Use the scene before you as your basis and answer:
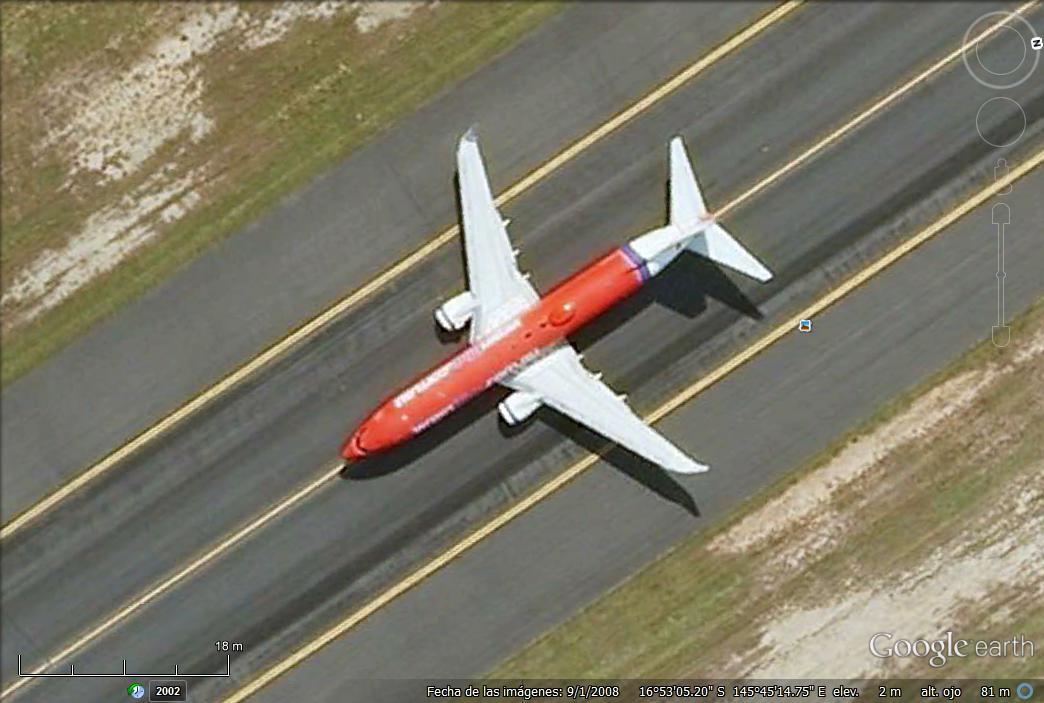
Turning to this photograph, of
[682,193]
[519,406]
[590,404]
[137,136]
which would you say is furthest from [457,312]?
[137,136]

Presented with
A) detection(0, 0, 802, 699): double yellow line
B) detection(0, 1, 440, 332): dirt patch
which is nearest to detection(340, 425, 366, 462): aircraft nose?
detection(0, 0, 802, 699): double yellow line

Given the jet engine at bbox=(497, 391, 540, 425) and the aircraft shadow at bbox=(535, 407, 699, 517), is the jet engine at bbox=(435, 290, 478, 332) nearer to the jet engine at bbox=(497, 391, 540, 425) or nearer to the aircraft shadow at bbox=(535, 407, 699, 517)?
the jet engine at bbox=(497, 391, 540, 425)

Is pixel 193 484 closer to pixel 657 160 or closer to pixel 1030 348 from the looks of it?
pixel 657 160

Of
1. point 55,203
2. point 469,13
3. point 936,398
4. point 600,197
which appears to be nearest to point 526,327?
point 600,197

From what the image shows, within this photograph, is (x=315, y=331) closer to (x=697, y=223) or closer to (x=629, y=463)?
(x=629, y=463)

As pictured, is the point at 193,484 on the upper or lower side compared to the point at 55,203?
lower
